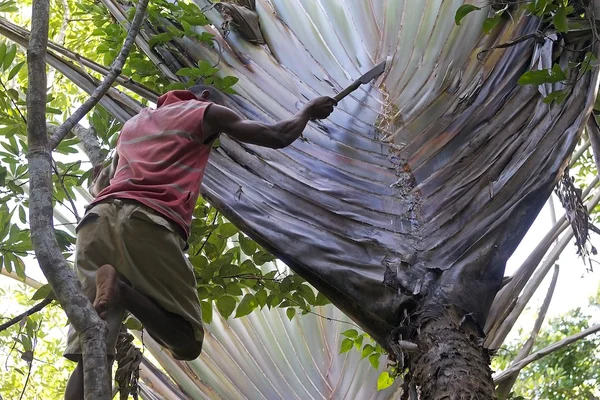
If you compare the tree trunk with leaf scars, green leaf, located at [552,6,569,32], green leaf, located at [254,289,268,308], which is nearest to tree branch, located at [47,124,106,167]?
the tree trunk with leaf scars

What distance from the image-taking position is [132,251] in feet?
7.56

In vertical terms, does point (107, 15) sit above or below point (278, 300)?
above

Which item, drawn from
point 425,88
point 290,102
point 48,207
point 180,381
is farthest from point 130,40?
point 180,381

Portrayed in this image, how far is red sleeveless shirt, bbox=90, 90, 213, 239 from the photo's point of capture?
7.76ft

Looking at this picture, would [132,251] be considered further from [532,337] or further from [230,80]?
[532,337]

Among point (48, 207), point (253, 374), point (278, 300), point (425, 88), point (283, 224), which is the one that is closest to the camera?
point (48, 207)

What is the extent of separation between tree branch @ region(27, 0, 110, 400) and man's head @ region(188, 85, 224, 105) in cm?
93

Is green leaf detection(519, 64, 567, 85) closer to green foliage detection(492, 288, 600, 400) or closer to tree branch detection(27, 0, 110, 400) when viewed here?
tree branch detection(27, 0, 110, 400)

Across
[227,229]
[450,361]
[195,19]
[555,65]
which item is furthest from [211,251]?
[555,65]

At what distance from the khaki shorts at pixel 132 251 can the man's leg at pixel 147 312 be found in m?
0.04

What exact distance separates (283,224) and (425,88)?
0.99 meters

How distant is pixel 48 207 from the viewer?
1711 millimetres

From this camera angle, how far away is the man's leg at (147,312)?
2102 mm

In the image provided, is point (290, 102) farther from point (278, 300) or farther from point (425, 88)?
point (278, 300)
